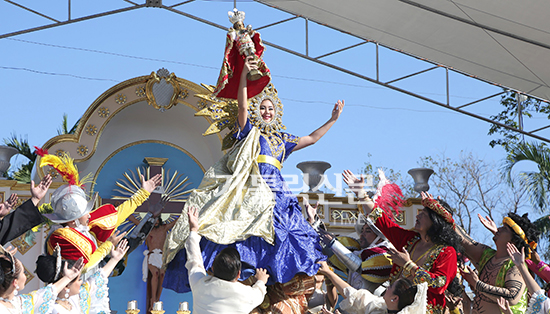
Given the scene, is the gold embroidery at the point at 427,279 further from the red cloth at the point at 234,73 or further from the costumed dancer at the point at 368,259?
the red cloth at the point at 234,73

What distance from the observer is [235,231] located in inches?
185

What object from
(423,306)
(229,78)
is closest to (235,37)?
(229,78)

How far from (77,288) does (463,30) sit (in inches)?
219

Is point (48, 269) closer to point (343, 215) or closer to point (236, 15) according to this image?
point (236, 15)

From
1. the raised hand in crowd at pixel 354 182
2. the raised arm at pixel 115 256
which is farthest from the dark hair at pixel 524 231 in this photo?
the raised arm at pixel 115 256

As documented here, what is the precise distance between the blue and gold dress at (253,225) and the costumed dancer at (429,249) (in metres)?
0.64

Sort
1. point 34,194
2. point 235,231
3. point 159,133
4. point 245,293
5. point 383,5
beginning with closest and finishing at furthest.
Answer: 1. point 245,293
2. point 235,231
3. point 34,194
4. point 383,5
5. point 159,133

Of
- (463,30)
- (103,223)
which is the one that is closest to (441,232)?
(103,223)

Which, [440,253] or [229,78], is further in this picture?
[229,78]

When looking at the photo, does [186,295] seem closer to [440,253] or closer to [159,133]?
[159,133]

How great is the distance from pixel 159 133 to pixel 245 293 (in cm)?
521

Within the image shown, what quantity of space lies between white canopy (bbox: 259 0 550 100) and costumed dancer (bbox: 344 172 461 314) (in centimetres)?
275

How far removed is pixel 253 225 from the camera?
4719 mm

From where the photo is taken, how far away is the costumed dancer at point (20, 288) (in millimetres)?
3635
